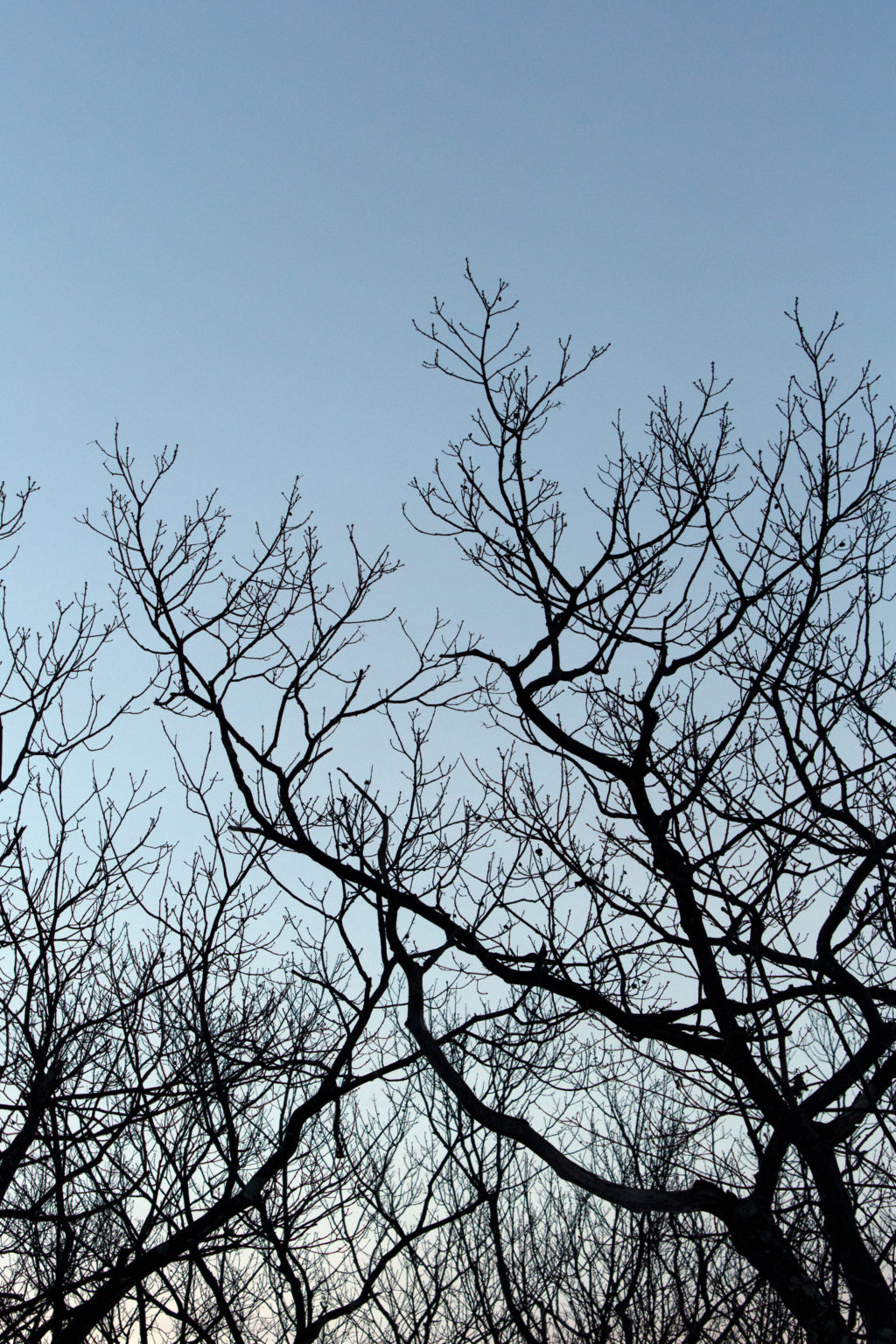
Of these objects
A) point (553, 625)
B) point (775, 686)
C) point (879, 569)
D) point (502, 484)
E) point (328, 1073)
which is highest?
point (502, 484)

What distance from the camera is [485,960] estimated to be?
5.53 metres

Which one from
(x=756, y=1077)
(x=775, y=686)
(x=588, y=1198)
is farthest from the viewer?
(x=588, y=1198)

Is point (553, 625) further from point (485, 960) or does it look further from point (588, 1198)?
point (588, 1198)

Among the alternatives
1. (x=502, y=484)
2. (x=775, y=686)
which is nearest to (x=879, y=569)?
(x=775, y=686)

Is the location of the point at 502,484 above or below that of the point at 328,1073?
above

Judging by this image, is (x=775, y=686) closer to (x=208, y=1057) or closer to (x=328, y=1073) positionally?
(x=328, y=1073)

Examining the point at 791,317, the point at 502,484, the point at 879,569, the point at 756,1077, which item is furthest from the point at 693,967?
the point at 791,317

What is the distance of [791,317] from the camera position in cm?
575

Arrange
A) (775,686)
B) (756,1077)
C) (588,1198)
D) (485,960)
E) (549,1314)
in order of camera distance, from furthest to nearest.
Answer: (588,1198)
(549,1314)
(485,960)
(775,686)
(756,1077)

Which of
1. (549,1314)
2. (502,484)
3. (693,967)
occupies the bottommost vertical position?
(549,1314)

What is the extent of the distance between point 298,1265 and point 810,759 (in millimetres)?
3883

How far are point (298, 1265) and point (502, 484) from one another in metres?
4.53

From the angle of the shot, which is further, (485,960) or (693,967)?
(485,960)

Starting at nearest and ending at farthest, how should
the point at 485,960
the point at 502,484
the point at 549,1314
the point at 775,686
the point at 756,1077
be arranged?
the point at 756,1077, the point at 775,686, the point at 485,960, the point at 502,484, the point at 549,1314
